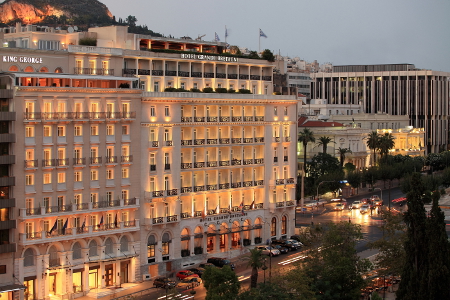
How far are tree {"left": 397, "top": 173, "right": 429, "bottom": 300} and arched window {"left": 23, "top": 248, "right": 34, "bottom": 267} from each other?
4348 centimetres

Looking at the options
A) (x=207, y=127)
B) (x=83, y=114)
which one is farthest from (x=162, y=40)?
(x=83, y=114)

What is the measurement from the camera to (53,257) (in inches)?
4058

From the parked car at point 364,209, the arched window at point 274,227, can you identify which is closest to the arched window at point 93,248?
the arched window at point 274,227

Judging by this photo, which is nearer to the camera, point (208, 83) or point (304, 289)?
point (304, 289)

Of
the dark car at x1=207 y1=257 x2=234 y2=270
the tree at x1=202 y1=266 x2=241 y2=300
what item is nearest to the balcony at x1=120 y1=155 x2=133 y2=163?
the dark car at x1=207 y1=257 x2=234 y2=270

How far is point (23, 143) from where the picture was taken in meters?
102

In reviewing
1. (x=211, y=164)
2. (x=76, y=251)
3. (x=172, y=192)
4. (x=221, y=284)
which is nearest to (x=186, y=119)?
(x=211, y=164)

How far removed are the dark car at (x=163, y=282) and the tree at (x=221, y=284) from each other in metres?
11.7

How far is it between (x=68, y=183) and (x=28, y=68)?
15.3 meters

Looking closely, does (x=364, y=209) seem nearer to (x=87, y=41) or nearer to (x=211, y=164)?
(x=211, y=164)

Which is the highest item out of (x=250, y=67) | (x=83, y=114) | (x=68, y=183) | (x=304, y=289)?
(x=250, y=67)

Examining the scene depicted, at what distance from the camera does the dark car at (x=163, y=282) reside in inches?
4087

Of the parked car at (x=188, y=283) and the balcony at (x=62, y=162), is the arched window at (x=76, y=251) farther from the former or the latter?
the parked car at (x=188, y=283)

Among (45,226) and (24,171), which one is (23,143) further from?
(45,226)
